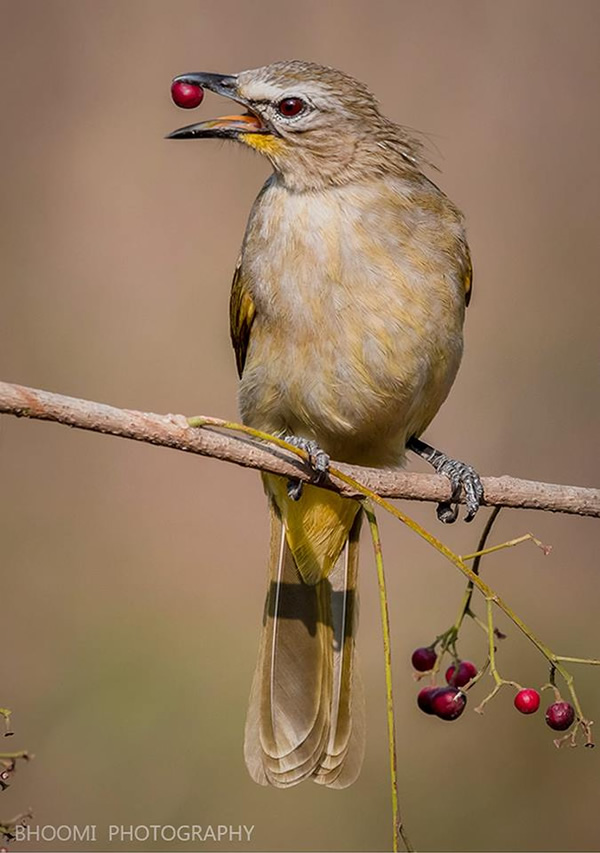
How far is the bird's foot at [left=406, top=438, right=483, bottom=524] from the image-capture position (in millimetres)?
3953

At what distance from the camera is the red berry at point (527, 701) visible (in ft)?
11.4

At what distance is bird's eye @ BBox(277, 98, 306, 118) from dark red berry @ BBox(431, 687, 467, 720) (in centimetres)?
201

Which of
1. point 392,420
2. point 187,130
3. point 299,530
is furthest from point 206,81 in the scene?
point 299,530

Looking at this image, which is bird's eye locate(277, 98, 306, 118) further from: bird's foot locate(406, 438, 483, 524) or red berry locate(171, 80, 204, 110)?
bird's foot locate(406, 438, 483, 524)

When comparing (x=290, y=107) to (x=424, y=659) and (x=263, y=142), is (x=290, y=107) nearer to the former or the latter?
(x=263, y=142)

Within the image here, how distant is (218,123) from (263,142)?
17 centimetres

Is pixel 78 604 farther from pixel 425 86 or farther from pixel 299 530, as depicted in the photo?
pixel 425 86

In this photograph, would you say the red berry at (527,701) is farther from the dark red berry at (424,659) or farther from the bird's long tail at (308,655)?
the bird's long tail at (308,655)

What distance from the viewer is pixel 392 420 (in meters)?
4.38

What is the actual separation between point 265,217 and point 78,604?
268 cm

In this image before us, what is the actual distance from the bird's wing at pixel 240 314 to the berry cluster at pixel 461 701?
1.41 meters

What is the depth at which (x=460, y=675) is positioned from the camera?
3.75 m

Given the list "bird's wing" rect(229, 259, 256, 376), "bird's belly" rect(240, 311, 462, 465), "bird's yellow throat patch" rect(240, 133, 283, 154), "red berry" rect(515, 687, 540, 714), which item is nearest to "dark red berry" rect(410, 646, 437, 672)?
"red berry" rect(515, 687, 540, 714)

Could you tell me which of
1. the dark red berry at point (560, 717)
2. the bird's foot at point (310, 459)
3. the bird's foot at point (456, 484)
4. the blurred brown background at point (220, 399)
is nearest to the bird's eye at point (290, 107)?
the bird's foot at point (310, 459)
